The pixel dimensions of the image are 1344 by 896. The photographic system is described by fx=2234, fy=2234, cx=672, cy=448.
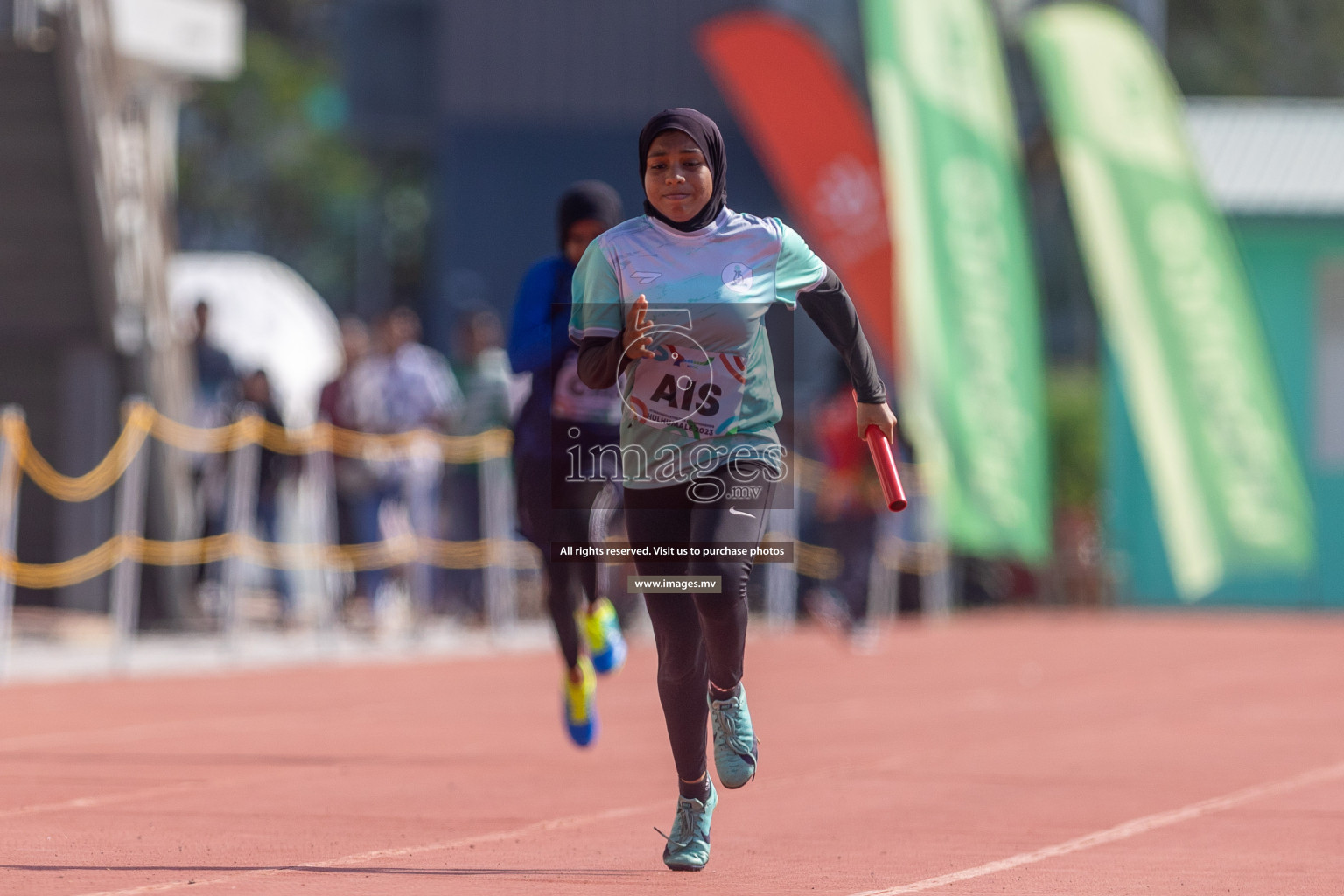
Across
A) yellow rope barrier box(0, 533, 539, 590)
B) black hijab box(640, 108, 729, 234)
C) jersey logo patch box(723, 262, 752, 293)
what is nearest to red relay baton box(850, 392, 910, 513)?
jersey logo patch box(723, 262, 752, 293)

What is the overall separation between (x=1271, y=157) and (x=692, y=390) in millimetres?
20626

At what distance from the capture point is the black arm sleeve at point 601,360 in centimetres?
579

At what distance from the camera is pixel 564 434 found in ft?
27.1

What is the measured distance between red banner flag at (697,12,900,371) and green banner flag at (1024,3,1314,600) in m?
2.03

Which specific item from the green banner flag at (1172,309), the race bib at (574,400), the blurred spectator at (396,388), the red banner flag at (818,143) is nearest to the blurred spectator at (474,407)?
the blurred spectator at (396,388)

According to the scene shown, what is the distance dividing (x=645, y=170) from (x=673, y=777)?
324 cm

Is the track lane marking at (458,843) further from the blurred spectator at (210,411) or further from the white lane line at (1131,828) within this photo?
the blurred spectator at (210,411)

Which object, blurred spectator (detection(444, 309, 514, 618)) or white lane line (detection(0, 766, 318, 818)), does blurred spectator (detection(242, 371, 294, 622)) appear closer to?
blurred spectator (detection(444, 309, 514, 618))

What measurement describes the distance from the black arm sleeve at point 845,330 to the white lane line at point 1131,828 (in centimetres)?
130

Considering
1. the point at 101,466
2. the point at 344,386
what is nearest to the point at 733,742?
the point at 101,466

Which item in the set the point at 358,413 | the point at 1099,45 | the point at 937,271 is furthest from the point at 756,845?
the point at 1099,45

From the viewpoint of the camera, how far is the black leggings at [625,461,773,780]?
5.91 m

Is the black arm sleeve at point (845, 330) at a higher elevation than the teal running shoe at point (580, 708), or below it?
higher

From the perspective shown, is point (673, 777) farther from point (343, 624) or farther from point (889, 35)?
point (889, 35)
